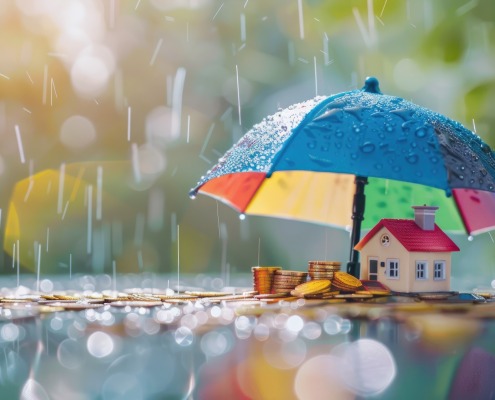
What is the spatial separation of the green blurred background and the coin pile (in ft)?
13.3

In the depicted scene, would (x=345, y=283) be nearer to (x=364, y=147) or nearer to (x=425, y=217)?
(x=425, y=217)

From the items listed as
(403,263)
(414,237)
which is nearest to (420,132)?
(414,237)

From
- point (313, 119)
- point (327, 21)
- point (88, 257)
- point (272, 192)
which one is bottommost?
point (88, 257)

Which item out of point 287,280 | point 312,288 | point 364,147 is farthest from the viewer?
point 287,280

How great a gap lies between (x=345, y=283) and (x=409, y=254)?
376 mm

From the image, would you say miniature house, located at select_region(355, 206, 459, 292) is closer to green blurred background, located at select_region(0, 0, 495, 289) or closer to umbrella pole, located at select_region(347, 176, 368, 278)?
umbrella pole, located at select_region(347, 176, 368, 278)

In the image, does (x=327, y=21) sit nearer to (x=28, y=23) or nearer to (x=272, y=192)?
(x=272, y=192)

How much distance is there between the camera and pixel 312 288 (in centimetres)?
419

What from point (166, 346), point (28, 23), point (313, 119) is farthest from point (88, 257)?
point (166, 346)

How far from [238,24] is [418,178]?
6.28 meters

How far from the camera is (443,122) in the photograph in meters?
4.27

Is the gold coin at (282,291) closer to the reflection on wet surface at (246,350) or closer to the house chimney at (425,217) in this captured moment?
the reflection on wet surface at (246,350)

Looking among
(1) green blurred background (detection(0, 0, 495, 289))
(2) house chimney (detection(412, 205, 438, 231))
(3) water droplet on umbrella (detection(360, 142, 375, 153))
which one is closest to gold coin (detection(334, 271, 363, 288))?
(2) house chimney (detection(412, 205, 438, 231))

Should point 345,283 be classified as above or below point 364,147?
below
